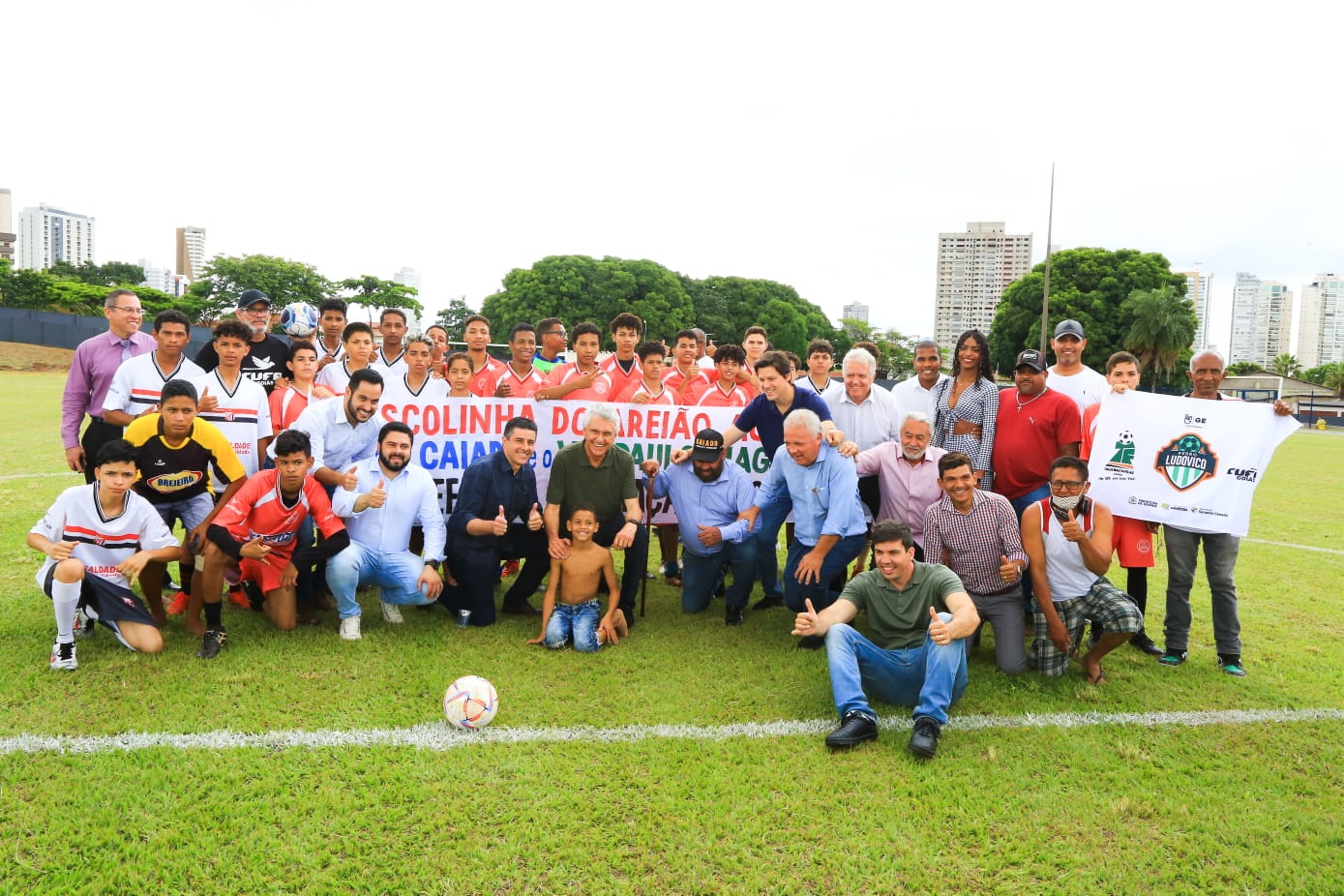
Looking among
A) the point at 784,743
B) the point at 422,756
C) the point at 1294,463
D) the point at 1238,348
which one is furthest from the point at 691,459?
the point at 1238,348

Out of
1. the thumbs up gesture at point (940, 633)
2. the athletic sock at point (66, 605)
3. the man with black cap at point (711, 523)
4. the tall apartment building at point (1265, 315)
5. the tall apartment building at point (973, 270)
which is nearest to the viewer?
the thumbs up gesture at point (940, 633)

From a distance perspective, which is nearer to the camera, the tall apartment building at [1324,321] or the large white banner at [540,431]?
the large white banner at [540,431]

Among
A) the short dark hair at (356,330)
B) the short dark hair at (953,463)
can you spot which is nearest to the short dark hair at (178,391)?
the short dark hair at (356,330)

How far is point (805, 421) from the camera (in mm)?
6199

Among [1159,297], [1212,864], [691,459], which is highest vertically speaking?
[1159,297]

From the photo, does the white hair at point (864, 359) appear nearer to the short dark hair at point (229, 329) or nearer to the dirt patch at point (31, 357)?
the short dark hair at point (229, 329)

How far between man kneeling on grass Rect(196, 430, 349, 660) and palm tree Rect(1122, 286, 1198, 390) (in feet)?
182

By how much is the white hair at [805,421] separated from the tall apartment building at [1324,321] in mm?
215561

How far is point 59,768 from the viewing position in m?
3.99

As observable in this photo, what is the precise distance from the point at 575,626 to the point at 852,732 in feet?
7.61

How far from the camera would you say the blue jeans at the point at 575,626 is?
5902mm

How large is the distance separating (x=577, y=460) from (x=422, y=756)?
9.18 ft

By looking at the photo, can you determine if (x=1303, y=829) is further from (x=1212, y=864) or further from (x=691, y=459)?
(x=691, y=459)

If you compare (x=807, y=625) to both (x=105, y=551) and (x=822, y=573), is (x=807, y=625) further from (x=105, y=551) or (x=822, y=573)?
(x=105, y=551)
